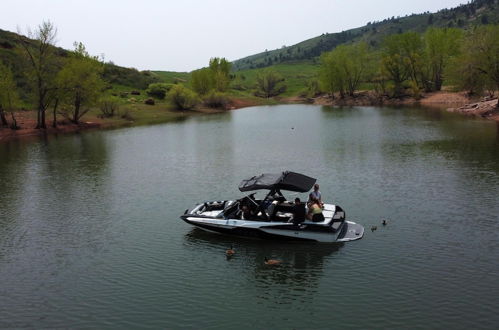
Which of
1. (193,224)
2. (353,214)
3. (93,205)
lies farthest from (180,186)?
(353,214)

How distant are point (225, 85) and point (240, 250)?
13913 centimetres

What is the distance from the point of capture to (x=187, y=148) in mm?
63500

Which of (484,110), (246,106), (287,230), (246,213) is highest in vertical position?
(246,106)

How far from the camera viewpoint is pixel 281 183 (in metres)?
29.4

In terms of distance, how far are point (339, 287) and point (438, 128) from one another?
192 feet

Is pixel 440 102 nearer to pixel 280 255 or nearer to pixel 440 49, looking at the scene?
pixel 440 49

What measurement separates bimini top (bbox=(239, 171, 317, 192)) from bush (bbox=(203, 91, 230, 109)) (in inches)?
4441

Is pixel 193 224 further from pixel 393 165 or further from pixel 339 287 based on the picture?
pixel 393 165

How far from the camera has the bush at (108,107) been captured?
10550 centimetres

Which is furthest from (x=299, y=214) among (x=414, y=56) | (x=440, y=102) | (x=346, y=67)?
(x=346, y=67)

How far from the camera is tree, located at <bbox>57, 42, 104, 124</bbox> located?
86562 millimetres

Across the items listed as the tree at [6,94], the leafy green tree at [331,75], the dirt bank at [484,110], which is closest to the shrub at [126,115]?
the tree at [6,94]

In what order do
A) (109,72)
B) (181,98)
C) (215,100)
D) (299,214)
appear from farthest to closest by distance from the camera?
(109,72), (215,100), (181,98), (299,214)

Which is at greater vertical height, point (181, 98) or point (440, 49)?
point (440, 49)
